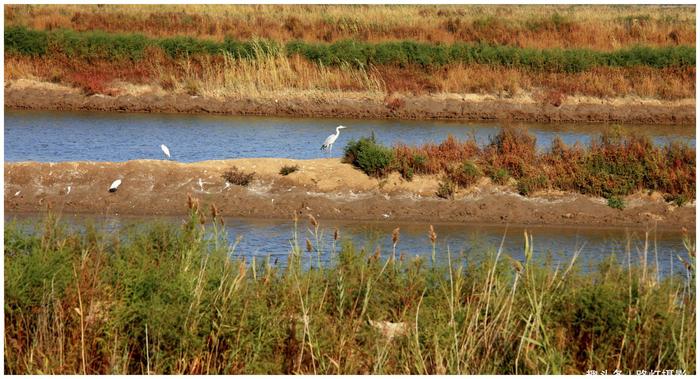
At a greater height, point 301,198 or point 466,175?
point 466,175

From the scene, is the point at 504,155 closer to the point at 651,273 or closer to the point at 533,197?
the point at 533,197

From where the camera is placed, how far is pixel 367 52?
34.0 meters

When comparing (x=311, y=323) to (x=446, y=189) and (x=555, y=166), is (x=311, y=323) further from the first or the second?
(x=555, y=166)

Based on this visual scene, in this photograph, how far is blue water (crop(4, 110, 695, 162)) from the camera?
2350 cm

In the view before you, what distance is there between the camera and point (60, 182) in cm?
1842

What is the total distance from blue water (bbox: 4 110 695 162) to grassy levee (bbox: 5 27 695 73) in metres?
4.16

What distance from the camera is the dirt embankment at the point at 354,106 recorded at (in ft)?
101

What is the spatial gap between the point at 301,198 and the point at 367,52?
16523 millimetres

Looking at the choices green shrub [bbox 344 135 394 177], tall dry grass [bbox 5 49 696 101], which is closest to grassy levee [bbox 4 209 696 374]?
green shrub [bbox 344 135 394 177]

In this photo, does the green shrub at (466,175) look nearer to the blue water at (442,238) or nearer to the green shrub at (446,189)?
the green shrub at (446,189)

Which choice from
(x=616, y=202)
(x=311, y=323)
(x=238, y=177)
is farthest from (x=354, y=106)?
(x=311, y=323)

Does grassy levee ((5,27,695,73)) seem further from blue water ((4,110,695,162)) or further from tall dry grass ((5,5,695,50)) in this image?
blue water ((4,110,695,162))

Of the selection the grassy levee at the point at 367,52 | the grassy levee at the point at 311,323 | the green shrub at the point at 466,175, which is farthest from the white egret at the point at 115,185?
the grassy levee at the point at 367,52

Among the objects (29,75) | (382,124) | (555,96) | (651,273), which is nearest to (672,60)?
(555,96)
